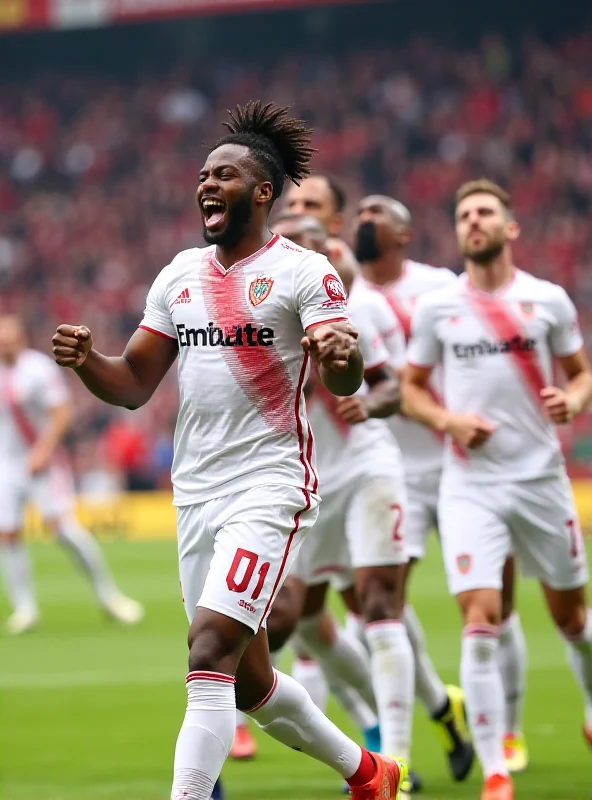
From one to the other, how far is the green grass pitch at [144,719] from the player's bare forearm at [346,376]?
7.63 ft

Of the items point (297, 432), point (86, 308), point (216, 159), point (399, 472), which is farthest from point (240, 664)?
point (86, 308)

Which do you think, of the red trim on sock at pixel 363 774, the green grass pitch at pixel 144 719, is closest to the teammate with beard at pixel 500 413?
the green grass pitch at pixel 144 719

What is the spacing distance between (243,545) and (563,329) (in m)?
2.60

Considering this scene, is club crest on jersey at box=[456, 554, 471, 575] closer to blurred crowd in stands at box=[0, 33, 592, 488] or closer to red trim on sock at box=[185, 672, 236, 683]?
red trim on sock at box=[185, 672, 236, 683]

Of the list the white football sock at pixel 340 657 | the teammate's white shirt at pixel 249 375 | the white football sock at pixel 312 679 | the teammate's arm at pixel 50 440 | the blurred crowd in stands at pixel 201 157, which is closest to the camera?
the teammate's white shirt at pixel 249 375

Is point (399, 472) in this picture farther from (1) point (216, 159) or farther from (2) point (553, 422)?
(1) point (216, 159)

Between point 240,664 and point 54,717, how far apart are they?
4.03 meters

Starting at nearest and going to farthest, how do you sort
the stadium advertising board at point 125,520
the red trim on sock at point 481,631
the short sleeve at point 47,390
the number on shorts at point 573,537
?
the red trim on sock at point 481,631, the number on shorts at point 573,537, the short sleeve at point 47,390, the stadium advertising board at point 125,520

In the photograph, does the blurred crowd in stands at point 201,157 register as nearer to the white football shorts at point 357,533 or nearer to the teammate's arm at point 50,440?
the teammate's arm at point 50,440

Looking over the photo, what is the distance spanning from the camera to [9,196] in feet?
107

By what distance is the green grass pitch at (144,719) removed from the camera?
659 cm

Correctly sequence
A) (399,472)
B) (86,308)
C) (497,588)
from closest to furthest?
1. (497,588)
2. (399,472)
3. (86,308)

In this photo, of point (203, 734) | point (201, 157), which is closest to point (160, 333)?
point (203, 734)

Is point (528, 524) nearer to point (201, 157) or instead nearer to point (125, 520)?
point (125, 520)
